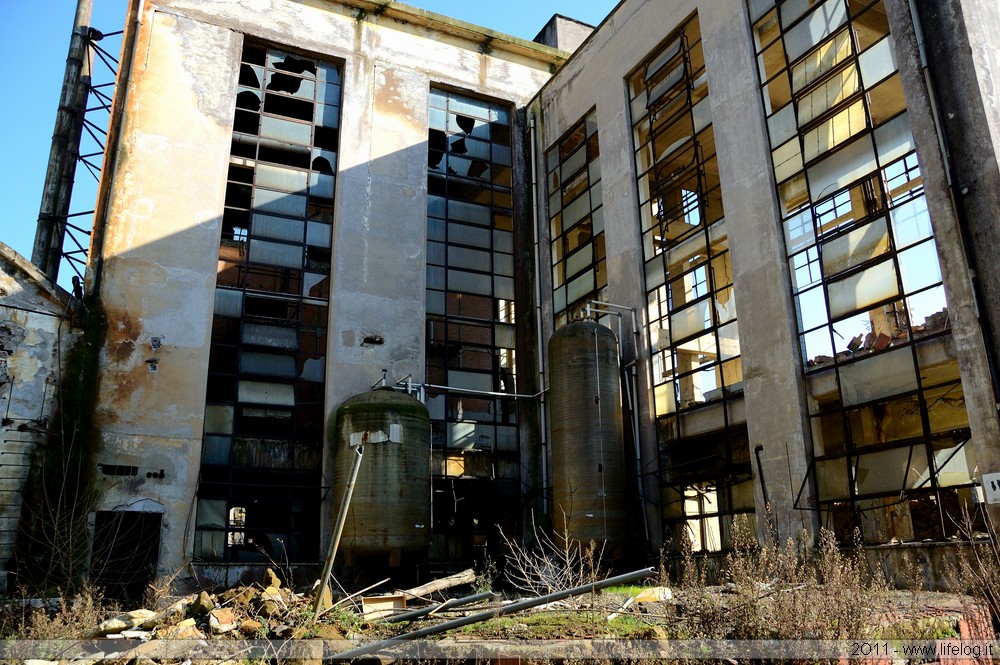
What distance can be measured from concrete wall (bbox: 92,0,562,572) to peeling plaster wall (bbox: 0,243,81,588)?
1.07 meters

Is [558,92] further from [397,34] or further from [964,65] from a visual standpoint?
[964,65]

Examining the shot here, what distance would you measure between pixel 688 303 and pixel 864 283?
15.3 ft

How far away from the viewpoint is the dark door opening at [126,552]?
17125mm

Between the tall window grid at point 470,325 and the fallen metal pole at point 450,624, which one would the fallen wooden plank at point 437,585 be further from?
the tall window grid at point 470,325

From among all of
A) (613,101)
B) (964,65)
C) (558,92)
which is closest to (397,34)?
(558,92)

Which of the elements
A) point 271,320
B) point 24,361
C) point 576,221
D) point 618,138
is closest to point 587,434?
point 576,221

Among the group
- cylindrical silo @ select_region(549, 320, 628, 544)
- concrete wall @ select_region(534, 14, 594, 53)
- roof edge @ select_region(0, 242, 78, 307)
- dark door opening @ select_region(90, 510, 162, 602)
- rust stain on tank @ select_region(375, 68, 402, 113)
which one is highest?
concrete wall @ select_region(534, 14, 594, 53)

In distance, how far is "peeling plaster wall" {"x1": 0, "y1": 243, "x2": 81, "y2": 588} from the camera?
16812mm

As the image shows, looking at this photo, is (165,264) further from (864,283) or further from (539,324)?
(864,283)

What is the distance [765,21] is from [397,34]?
11449 mm

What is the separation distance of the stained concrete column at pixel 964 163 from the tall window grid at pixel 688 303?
16.0ft

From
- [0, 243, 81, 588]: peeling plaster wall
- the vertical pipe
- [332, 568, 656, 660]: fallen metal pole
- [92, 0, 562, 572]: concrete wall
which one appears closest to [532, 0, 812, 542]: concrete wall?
[92, 0, 562, 572]: concrete wall

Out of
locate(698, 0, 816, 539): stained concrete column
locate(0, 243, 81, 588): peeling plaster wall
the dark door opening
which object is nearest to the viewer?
locate(698, 0, 816, 539): stained concrete column

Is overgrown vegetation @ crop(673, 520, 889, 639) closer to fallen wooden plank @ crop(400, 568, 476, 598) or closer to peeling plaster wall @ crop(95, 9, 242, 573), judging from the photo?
fallen wooden plank @ crop(400, 568, 476, 598)
